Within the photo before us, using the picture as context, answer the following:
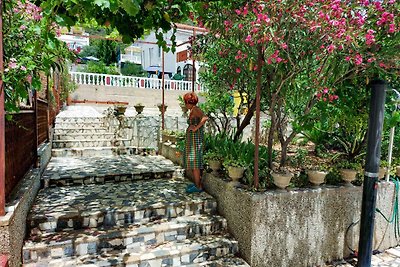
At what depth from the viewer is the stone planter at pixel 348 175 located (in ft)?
13.2

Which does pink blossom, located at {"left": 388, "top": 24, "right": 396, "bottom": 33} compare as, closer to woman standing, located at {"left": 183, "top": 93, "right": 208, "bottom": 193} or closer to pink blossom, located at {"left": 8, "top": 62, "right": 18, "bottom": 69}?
woman standing, located at {"left": 183, "top": 93, "right": 208, "bottom": 193}

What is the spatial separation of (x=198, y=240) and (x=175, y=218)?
48 centimetres

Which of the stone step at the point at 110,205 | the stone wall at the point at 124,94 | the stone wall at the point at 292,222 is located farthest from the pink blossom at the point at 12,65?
the stone wall at the point at 124,94

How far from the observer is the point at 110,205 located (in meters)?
3.91

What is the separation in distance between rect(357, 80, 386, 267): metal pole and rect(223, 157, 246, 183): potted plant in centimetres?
150

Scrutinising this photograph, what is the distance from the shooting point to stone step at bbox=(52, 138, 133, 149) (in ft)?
24.7

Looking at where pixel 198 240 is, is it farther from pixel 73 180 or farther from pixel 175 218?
pixel 73 180

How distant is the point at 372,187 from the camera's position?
3.32 m

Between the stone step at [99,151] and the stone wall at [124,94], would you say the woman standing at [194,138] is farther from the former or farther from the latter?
the stone wall at [124,94]

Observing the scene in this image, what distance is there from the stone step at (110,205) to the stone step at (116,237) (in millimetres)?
106

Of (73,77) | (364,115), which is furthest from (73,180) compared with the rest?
(73,77)

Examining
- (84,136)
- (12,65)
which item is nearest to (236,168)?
(12,65)

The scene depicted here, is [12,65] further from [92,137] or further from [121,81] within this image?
A: [121,81]

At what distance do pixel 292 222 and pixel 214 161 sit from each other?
1439 mm
